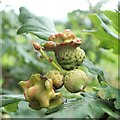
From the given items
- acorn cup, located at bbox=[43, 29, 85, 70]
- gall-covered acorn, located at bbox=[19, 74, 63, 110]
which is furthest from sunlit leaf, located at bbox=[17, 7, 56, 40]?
gall-covered acorn, located at bbox=[19, 74, 63, 110]

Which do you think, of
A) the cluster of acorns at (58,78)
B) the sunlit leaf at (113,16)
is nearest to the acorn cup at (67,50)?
the cluster of acorns at (58,78)

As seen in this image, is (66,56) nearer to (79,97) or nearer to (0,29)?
(79,97)

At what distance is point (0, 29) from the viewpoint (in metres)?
2.52

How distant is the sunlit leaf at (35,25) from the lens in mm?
1336

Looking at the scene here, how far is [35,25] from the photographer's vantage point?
4.63ft

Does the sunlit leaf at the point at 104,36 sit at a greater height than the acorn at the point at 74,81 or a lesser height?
greater

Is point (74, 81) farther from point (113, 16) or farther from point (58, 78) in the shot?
point (113, 16)

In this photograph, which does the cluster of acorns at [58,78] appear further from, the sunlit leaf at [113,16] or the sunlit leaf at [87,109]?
the sunlit leaf at [113,16]

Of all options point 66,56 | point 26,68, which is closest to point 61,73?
point 66,56

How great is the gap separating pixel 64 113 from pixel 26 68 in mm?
1872

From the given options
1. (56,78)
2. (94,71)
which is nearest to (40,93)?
(56,78)

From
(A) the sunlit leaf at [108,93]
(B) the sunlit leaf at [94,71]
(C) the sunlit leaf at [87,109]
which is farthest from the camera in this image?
(B) the sunlit leaf at [94,71]

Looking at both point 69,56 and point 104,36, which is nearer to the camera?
point 69,56

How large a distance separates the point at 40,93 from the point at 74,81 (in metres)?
0.10
